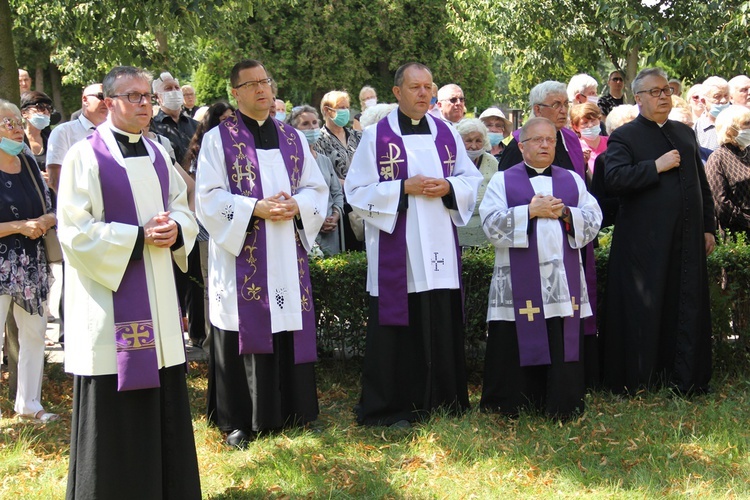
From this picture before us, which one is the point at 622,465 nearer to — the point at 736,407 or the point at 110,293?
the point at 736,407

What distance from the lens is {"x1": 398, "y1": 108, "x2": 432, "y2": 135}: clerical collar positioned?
6.46 meters

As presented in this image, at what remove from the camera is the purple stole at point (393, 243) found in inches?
247

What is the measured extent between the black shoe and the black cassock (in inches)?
114

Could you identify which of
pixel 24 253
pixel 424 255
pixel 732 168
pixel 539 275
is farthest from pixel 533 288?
pixel 24 253

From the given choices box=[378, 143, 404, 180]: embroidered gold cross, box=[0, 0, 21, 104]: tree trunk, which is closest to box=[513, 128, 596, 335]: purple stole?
box=[378, 143, 404, 180]: embroidered gold cross

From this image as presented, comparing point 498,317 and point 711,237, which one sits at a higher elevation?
point 711,237

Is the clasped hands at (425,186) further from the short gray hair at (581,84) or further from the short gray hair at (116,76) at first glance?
the short gray hair at (581,84)

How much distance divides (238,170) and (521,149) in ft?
6.45

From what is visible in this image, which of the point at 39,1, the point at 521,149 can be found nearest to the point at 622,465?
the point at 521,149

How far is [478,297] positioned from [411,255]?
4.15ft

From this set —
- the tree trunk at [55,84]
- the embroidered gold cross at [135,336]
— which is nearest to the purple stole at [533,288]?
the embroidered gold cross at [135,336]

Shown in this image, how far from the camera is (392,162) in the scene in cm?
→ 638

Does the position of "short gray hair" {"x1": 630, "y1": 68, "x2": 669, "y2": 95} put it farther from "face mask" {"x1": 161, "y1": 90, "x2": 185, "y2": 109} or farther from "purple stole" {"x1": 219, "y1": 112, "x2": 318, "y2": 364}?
"face mask" {"x1": 161, "y1": 90, "x2": 185, "y2": 109}

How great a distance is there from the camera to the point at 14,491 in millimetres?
5164
